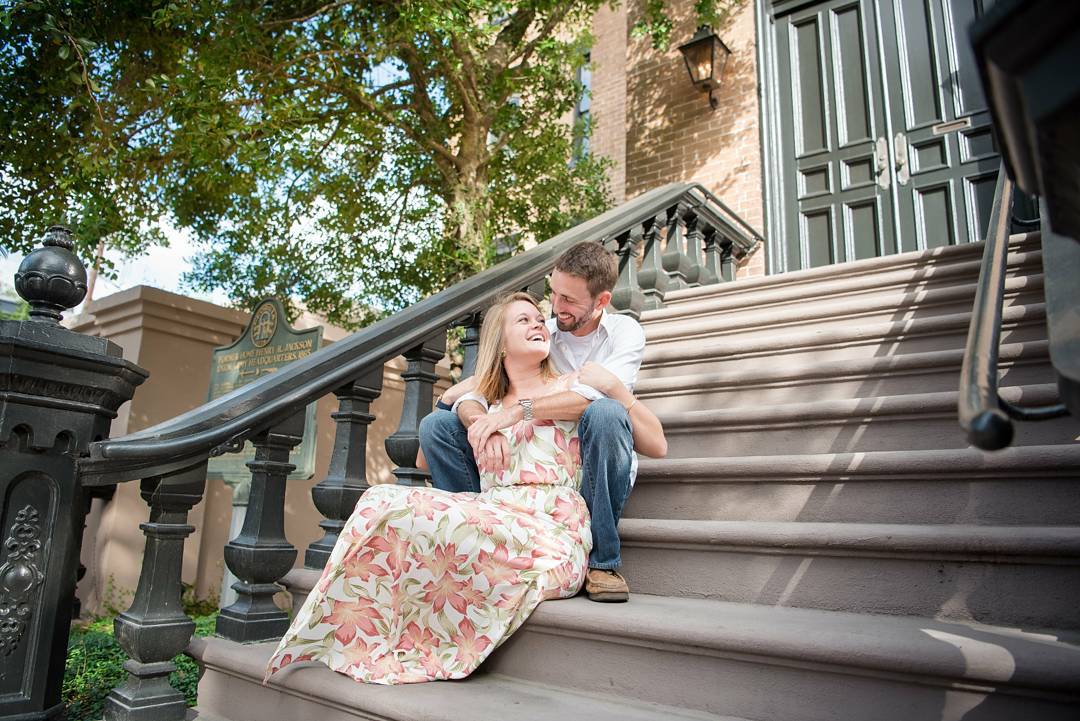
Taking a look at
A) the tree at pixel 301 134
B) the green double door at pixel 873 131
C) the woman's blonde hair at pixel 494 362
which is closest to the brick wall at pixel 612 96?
the tree at pixel 301 134

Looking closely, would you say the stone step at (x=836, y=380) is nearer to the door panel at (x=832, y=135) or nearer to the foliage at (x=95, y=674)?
the foliage at (x=95, y=674)

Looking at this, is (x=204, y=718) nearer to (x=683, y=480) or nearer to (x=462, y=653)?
(x=462, y=653)

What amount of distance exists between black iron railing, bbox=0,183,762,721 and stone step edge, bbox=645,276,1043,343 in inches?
59.6

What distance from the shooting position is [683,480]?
2439mm

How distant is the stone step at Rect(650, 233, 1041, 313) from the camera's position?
3494mm

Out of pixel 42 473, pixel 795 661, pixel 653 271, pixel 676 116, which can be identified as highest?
pixel 676 116

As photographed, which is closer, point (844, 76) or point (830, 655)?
point (830, 655)

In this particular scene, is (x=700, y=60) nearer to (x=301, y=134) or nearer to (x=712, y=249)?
(x=712, y=249)

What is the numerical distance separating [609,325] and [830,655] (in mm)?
1403

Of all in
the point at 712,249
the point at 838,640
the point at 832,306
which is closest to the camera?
the point at 838,640

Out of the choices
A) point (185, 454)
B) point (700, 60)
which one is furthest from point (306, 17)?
point (185, 454)

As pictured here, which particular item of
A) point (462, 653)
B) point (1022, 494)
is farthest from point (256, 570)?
point (1022, 494)

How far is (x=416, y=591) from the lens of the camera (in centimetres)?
181

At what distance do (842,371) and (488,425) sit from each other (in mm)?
1508
